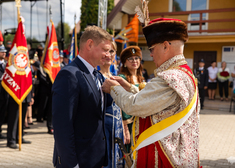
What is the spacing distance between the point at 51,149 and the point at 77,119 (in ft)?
13.3

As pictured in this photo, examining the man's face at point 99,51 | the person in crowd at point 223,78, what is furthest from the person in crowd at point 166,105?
the person in crowd at point 223,78

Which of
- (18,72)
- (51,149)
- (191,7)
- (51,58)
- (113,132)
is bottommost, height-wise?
(51,149)

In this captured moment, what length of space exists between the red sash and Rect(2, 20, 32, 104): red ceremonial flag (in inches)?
158

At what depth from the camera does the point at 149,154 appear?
196cm

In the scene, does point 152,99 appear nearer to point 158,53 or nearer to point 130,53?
point 158,53

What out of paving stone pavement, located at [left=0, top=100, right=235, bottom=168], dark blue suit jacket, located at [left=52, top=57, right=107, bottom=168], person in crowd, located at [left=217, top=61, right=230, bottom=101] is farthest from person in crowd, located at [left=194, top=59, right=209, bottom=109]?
dark blue suit jacket, located at [left=52, top=57, right=107, bottom=168]

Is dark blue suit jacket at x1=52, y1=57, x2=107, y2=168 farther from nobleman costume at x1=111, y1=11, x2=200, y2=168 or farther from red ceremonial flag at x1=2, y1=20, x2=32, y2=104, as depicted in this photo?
red ceremonial flag at x1=2, y1=20, x2=32, y2=104

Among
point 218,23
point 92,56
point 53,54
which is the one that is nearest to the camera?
point 92,56

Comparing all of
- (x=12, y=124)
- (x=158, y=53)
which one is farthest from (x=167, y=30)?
(x=12, y=124)

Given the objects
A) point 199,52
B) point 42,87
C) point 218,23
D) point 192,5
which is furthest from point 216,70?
point 42,87

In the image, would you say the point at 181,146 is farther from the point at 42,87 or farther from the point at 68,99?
the point at 42,87

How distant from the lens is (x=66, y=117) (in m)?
1.84

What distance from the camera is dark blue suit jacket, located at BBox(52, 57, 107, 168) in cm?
185

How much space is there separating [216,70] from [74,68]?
13.4m
